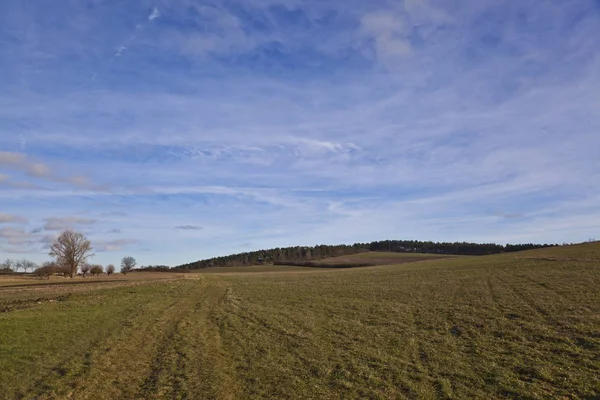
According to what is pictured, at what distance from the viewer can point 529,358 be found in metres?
15.6

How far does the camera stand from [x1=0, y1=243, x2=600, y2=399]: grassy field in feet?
42.1

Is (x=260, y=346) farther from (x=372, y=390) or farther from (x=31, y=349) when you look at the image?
(x=31, y=349)

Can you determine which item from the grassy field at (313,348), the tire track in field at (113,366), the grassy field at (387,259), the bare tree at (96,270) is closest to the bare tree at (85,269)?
the bare tree at (96,270)

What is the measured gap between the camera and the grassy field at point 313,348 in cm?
1284

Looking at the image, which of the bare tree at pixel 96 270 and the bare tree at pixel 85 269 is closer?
the bare tree at pixel 85 269

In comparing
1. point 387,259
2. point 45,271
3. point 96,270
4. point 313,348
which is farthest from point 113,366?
point 387,259

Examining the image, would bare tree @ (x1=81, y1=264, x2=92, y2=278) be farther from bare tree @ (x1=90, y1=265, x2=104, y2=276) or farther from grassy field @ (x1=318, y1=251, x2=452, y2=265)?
grassy field @ (x1=318, y1=251, x2=452, y2=265)

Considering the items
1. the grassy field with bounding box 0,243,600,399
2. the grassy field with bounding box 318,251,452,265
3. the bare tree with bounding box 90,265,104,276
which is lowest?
the grassy field with bounding box 0,243,600,399

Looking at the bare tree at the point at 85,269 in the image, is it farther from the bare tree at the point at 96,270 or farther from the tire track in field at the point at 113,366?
the tire track in field at the point at 113,366

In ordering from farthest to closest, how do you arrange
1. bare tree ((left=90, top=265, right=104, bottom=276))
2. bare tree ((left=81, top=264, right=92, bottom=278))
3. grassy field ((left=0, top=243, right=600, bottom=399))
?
bare tree ((left=90, top=265, right=104, bottom=276))
bare tree ((left=81, top=264, right=92, bottom=278))
grassy field ((left=0, top=243, right=600, bottom=399))

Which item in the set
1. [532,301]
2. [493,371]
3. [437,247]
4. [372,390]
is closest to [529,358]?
[493,371]

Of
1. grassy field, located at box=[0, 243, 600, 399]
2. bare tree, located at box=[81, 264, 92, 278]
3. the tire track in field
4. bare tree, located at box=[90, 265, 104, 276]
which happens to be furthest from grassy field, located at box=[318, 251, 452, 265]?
the tire track in field

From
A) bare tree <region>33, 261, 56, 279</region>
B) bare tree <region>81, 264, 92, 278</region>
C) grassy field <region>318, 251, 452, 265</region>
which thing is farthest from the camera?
grassy field <region>318, 251, 452, 265</region>

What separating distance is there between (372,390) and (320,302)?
1989 cm
